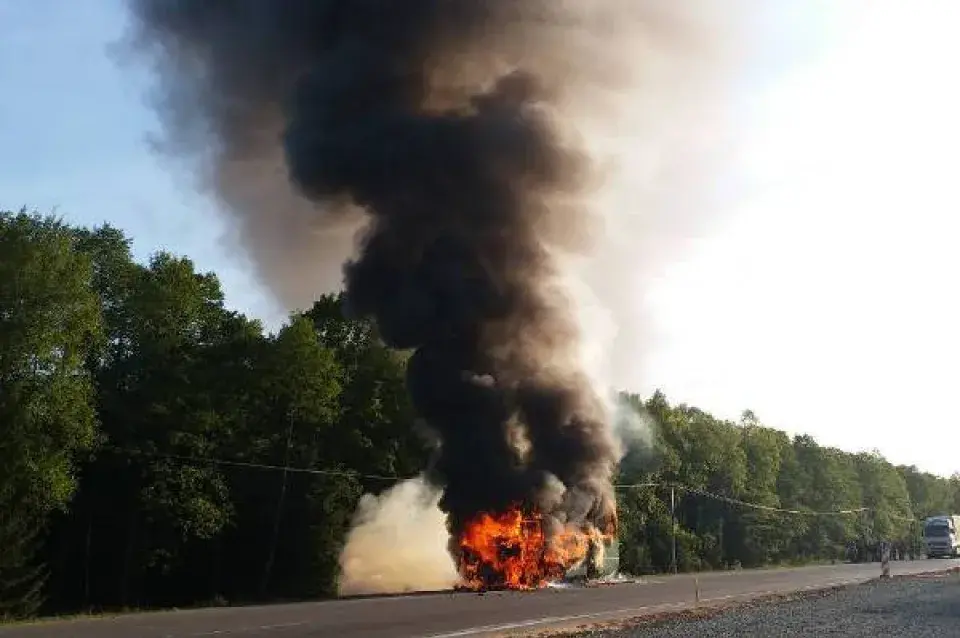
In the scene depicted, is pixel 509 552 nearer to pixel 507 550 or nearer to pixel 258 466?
pixel 507 550

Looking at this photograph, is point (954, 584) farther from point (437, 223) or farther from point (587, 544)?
point (437, 223)

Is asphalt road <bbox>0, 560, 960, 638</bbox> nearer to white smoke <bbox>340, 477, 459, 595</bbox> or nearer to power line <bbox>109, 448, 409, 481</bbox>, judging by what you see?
white smoke <bbox>340, 477, 459, 595</bbox>

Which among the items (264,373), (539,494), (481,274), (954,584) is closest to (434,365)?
(481,274)

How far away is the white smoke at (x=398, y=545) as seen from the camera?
41094mm

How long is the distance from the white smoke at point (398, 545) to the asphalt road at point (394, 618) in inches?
456

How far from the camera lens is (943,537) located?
76.2m

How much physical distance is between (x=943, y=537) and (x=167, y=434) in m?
63.8

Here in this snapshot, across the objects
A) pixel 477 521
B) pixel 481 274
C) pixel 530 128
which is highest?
pixel 530 128

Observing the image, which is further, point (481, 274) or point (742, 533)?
point (742, 533)

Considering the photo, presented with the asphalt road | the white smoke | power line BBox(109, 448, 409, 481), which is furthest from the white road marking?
power line BBox(109, 448, 409, 481)

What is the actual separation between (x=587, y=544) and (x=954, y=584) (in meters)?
13.4

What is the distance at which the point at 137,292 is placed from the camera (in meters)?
42.4

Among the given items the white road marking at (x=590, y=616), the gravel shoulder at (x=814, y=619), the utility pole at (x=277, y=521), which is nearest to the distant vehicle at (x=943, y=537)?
the gravel shoulder at (x=814, y=619)

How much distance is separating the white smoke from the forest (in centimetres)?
76
